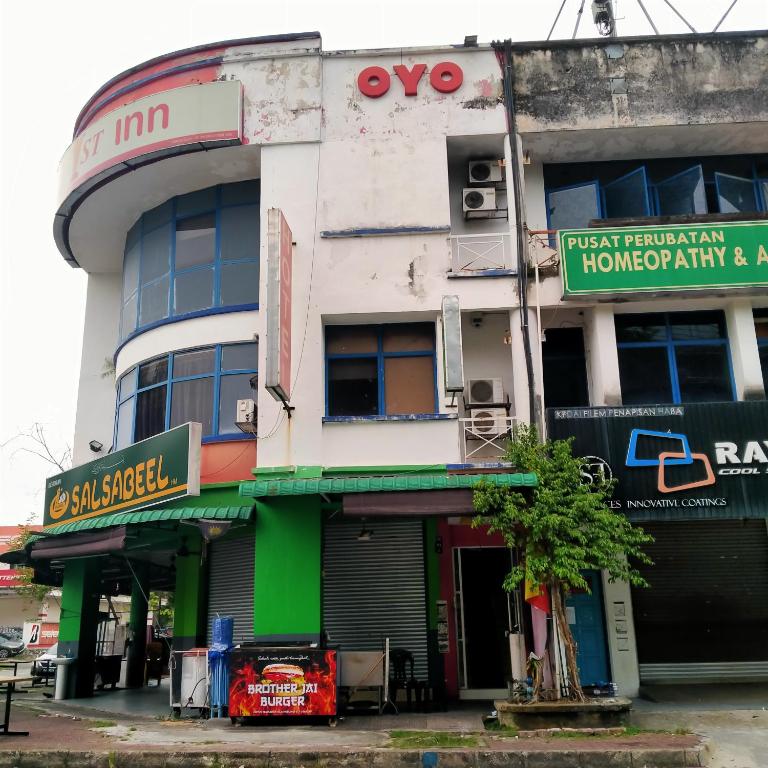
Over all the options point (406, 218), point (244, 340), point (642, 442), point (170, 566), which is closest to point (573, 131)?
point (406, 218)

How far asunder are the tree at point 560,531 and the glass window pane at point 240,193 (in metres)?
7.84

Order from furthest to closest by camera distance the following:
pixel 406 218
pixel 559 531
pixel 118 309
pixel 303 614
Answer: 1. pixel 118 309
2. pixel 406 218
3. pixel 303 614
4. pixel 559 531

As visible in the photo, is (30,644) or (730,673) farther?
(30,644)

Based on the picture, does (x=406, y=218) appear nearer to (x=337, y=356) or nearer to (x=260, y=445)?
(x=337, y=356)

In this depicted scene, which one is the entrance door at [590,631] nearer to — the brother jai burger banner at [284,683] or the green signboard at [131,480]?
the brother jai burger banner at [284,683]

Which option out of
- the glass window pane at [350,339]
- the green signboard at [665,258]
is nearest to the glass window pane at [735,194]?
the green signboard at [665,258]

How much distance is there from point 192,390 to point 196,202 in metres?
3.98

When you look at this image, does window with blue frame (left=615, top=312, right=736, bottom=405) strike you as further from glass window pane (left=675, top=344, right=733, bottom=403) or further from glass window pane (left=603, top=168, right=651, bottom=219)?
glass window pane (left=603, top=168, right=651, bottom=219)

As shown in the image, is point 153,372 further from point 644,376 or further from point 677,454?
point 677,454

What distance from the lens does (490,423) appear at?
1469cm

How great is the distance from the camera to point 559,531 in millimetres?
11453

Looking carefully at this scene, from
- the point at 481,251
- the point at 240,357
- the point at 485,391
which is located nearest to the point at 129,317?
the point at 240,357

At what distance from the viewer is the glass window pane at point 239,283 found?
607 inches

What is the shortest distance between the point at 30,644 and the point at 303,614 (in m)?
26.2
